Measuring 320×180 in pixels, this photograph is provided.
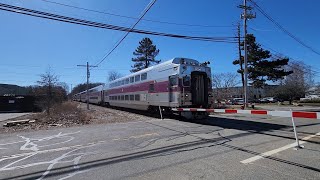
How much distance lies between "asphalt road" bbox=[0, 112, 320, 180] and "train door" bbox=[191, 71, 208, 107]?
6.16 meters

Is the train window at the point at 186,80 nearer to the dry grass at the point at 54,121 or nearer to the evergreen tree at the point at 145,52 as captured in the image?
the dry grass at the point at 54,121

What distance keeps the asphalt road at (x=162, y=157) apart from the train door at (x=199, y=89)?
6.16 metres

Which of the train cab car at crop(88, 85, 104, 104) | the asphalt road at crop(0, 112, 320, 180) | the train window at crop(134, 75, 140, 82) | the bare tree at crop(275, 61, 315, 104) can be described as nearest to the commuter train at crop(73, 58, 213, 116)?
the train window at crop(134, 75, 140, 82)

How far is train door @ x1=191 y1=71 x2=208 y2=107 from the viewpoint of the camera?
16.5m

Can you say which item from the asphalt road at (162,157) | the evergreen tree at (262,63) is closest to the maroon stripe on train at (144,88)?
the asphalt road at (162,157)

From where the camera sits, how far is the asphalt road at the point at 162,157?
224 inches

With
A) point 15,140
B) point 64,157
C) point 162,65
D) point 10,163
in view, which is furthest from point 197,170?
point 162,65

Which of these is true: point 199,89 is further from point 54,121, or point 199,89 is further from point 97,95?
point 97,95

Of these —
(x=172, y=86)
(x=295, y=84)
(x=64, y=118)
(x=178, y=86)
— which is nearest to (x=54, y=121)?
(x=64, y=118)

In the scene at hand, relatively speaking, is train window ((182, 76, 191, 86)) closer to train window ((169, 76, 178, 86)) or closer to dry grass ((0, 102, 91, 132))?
train window ((169, 76, 178, 86))

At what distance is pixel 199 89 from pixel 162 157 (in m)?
10.1

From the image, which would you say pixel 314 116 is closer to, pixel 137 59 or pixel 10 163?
pixel 10 163

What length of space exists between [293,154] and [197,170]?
2.97 m

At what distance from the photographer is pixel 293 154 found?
23.5ft
